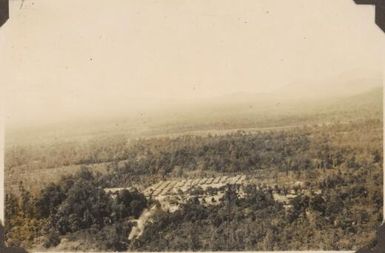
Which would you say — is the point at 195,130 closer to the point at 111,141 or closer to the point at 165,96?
the point at 165,96

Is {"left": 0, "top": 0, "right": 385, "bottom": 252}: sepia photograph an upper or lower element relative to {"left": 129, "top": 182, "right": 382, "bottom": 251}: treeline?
upper

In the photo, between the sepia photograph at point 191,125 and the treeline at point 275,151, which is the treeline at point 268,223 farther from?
the treeline at point 275,151

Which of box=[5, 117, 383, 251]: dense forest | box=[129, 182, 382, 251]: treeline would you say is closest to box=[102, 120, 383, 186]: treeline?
box=[5, 117, 383, 251]: dense forest

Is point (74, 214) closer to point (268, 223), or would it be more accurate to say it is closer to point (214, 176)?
point (214, 176)

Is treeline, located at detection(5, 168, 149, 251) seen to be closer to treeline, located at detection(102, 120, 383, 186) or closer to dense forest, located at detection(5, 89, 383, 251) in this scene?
dense forest, located at detection(5, 89, 383, 251)

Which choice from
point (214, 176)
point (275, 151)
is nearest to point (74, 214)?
point (214, 176)

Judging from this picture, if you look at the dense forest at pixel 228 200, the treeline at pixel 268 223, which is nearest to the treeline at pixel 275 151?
the dense forest at pixel 228 200

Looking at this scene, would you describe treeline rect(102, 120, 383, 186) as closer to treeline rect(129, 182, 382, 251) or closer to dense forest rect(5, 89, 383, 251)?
dense forest rect(5, 89, 383, 251)
